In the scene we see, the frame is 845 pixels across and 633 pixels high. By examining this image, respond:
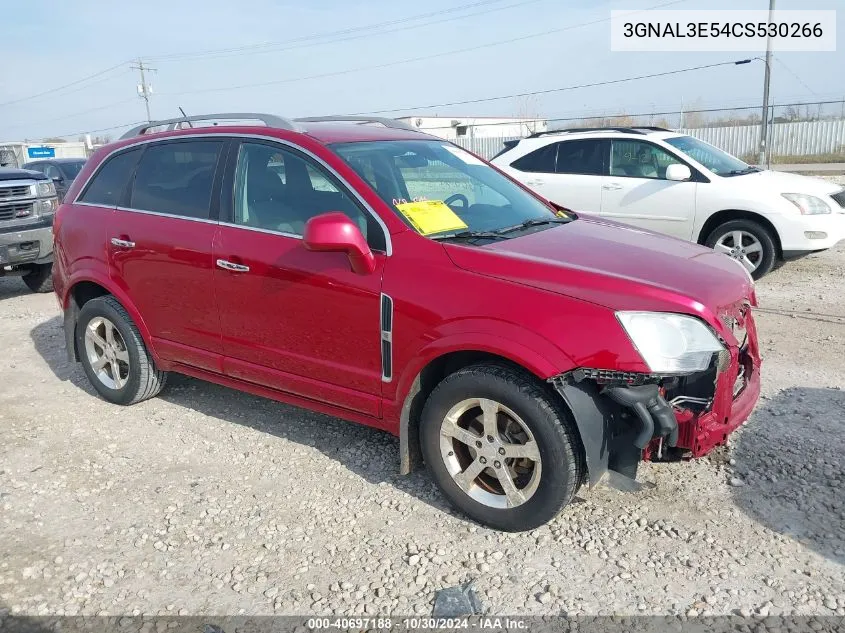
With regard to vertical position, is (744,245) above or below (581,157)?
below

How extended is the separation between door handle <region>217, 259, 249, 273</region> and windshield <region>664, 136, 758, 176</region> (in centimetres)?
597

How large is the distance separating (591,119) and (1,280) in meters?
24.5

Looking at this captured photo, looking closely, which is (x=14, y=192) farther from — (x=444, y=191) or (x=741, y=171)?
(x=741, y=171)

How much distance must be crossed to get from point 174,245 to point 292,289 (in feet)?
3.32

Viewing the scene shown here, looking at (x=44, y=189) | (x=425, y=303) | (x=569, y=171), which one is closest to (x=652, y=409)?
(x=425, y=303)

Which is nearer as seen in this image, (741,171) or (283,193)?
(283,193)

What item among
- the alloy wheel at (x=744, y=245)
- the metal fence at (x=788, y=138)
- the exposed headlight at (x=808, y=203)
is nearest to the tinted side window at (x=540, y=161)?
the alloy wheel at (x=744, y=245)

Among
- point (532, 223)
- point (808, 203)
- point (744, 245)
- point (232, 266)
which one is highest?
point (532, 223)

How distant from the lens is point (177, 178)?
4.37 meters

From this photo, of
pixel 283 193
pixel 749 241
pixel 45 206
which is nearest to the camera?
pixel 283 193

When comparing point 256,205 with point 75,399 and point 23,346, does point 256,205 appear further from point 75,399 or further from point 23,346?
point 23,346

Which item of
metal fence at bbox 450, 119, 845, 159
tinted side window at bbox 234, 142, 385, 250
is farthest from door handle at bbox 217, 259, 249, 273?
metal fence at bbox 450, 119, 845, 159

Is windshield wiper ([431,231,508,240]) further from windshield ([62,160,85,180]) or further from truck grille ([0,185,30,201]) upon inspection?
windshield ([62,160,85,180])

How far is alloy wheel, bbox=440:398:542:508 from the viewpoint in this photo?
313 cm
